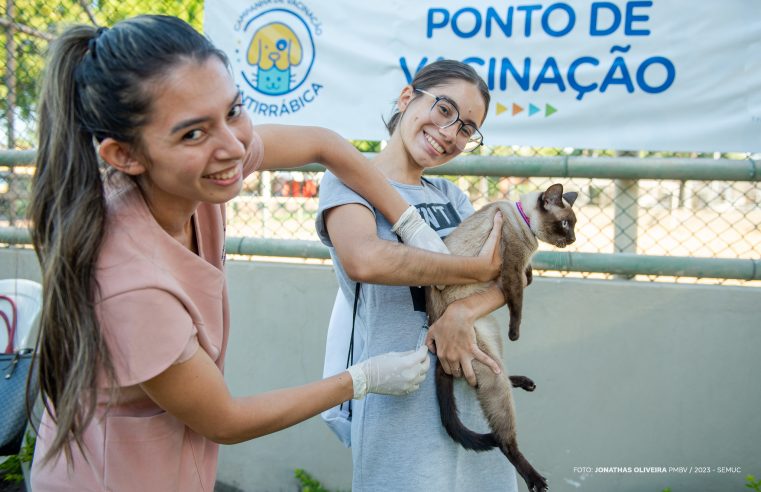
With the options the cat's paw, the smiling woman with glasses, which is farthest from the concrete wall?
the smiling woman with glasses

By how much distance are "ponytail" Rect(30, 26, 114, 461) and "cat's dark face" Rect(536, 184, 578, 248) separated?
6.26 ft

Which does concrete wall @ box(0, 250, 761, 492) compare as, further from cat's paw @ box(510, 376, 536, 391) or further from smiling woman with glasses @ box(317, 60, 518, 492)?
smiling woman with glasses @ box(317, 60, 518, 492)

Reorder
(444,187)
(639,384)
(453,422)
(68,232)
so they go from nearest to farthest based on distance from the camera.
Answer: (68,232) < (453,422) < (444,187) < (639,384)

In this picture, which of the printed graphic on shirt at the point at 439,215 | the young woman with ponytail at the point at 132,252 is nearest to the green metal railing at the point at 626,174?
the printed graphic on shirt at the point at 439,215

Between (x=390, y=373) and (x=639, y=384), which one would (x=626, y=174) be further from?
(x=390, y=373)

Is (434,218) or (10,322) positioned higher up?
(434,218)

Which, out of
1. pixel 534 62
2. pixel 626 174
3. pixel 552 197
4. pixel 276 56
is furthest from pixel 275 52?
pixel 626 174

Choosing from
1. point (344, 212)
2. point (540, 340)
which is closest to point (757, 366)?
point (540, 340)

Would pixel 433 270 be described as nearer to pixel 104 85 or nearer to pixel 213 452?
pixel 213 452

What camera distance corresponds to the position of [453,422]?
196 cm

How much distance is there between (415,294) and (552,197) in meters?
0.95

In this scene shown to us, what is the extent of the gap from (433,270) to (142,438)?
0.99m

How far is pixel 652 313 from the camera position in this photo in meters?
3.44

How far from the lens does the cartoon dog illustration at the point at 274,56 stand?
3.99 meters
